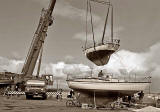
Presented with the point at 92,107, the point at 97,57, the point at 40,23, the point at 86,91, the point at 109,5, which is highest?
the point at 40,23

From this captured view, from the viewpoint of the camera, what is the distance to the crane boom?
144ft

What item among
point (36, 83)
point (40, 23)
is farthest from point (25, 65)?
point (36, 83)

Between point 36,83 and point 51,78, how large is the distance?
11480 mm

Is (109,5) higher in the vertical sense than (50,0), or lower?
lower

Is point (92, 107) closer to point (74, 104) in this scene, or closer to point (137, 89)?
point (74, 104)

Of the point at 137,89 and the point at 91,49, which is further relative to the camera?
the point at 91,49

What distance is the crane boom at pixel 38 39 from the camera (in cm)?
4381

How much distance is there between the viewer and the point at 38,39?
4444cm

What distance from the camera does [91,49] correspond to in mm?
24344

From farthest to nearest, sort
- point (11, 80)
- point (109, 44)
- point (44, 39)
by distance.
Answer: point (44, 39), point (11, 80), point (109, 44)

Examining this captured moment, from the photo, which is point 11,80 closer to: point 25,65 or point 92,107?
point 25,65

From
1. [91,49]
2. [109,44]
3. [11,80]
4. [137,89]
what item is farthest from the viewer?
[11,80]

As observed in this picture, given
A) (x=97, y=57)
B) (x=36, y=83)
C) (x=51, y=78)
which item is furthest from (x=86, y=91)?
(x=51, y=78)

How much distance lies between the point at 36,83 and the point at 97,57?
38.6 ft
